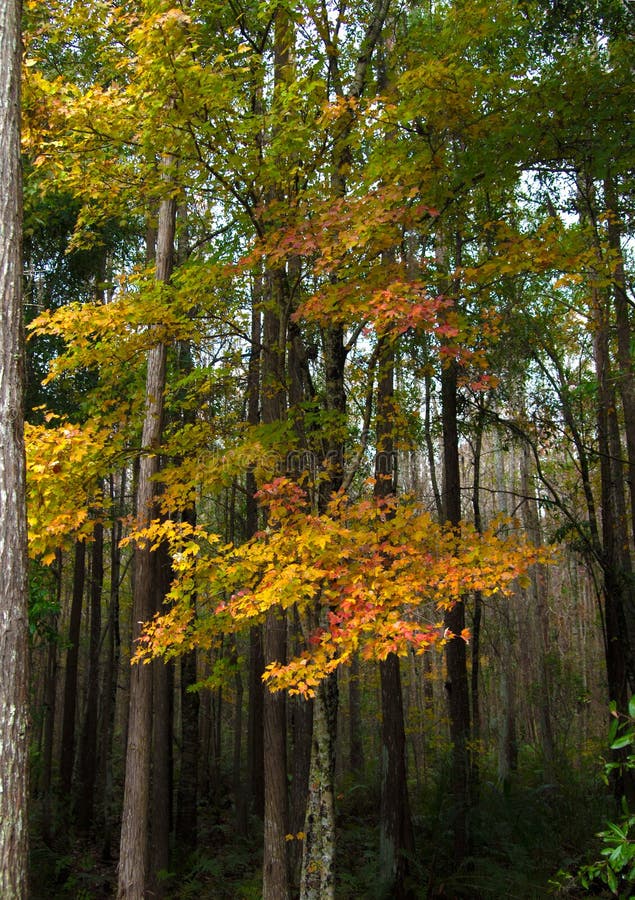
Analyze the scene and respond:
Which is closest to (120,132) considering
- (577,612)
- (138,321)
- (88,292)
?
(138,321)

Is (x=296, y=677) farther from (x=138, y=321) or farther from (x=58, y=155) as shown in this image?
(x=58, y=155)

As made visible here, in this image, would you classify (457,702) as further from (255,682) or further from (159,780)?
(255,682)

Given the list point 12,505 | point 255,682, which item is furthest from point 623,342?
point 255,682

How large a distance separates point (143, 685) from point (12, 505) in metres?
4.32

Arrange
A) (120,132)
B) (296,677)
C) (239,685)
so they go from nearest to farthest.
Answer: (296,677)
(120,132)
(239,685)

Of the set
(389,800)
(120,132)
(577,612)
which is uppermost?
(120,132)

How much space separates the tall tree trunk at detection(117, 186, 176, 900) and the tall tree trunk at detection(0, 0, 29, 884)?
9.12 feet

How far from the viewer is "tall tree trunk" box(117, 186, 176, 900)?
6992mm

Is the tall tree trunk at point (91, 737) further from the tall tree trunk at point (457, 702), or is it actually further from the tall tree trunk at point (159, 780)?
the tall tree trunk at point (457, 702)

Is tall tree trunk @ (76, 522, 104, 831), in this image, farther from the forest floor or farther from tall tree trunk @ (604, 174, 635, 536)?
tall tree trunk @ (604, 174, 635, 536)

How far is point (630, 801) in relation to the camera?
911 centimetres

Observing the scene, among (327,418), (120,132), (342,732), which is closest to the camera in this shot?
(120,132)

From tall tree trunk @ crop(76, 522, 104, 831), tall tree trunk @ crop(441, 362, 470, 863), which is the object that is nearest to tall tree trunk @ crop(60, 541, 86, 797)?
tall tree trunk @ crop(76, 522, 104, 831)

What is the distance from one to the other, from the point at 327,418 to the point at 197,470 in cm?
160
